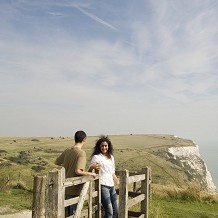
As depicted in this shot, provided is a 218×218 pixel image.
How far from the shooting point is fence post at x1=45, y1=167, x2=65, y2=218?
587cm

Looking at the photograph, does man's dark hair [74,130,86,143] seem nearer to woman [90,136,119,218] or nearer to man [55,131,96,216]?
man [55,131,96,216]

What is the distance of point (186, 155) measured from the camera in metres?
102

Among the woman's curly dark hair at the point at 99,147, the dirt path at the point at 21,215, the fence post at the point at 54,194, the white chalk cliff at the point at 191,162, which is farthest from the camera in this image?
the white chalk cliff at the point at 191,162

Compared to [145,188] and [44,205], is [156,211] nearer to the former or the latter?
[145,188]

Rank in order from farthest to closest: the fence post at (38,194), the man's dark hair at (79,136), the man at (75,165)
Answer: the man's dark hair at (79,136) < the man at (75,165) < the fence post at (38,194)

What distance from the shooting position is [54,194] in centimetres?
590

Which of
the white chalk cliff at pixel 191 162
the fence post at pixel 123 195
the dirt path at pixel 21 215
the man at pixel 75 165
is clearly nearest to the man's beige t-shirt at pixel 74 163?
the man at pixel 75 165

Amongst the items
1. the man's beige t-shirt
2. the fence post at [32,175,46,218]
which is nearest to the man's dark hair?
the man's beige t-shirt

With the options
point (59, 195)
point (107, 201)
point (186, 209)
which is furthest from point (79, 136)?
point (186, 209)

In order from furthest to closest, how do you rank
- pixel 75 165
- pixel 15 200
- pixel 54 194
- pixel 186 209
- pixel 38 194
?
1. pixel 15 200
2. pixel 186 209
3. pixel 75 165
4. pixel 38 194
5. pixel 54 194

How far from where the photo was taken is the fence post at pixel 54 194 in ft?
19.3

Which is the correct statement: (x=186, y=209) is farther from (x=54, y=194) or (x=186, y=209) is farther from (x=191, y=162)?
(x=191, y=162)

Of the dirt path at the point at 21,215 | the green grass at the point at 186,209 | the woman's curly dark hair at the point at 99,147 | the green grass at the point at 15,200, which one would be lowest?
the green grass at the point at 186,209

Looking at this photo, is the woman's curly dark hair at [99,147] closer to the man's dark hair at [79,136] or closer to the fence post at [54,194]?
the man's dark hair at [79,136]
